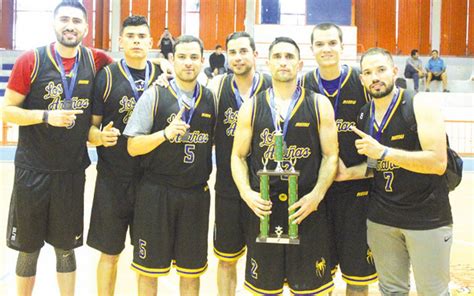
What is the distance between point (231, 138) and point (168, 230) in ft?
2.95

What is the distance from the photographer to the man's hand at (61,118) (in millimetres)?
3832

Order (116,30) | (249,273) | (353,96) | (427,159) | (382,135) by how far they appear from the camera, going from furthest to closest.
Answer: (116,30) < (353,96) < (249,273) < (382,135) < (427,159)

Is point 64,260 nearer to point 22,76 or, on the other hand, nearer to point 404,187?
point 22,76

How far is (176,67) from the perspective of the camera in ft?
13.1

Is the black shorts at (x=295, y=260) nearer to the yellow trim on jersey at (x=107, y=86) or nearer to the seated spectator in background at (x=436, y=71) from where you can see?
the yellow trim on jersey at (x=107, y=86)

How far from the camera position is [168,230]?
3.97 m

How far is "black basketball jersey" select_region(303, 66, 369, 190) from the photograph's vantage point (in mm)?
4086

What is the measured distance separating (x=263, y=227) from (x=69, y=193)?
1689 mm

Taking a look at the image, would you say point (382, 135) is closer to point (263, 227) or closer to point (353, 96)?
point (353, 96)

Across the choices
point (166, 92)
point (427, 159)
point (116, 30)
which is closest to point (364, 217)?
point (427, 159)

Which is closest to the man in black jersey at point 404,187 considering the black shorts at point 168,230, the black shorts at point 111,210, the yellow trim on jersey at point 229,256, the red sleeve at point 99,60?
the yellow trim on jersey at point 229,256

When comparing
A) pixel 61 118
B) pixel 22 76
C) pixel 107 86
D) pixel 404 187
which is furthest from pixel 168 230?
pixel 404 187

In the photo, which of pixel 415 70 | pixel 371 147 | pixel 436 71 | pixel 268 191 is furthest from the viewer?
pixel 436 71

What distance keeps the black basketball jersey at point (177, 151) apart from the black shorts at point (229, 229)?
1.25ft
